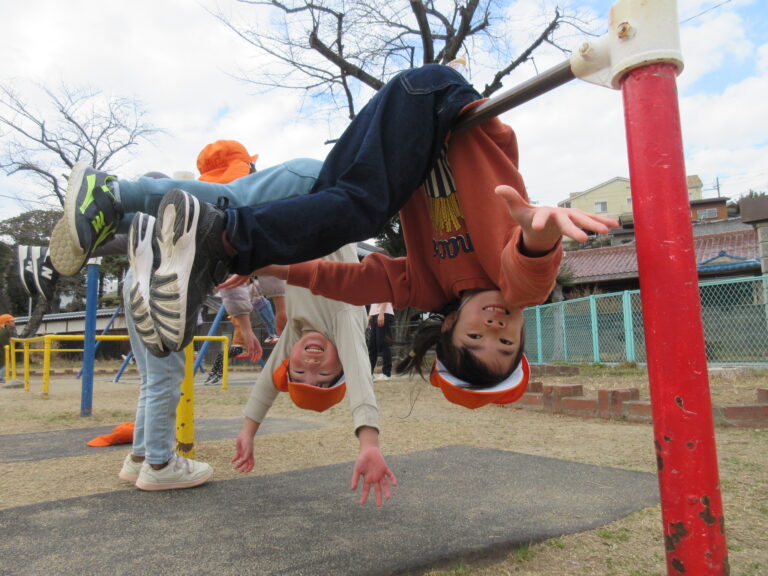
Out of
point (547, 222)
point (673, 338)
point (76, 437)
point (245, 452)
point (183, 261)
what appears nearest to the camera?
point (673, 338)

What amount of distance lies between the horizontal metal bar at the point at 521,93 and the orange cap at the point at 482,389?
2.43 feet

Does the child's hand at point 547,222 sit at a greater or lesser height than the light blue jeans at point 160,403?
greater

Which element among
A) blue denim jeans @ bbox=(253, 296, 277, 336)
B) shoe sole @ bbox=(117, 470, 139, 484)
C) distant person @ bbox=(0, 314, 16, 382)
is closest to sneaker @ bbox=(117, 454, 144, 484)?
shoe sole @ bbox=(117, 470, 139, 484)

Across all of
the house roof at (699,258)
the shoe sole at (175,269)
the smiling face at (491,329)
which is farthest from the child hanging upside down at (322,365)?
the house roof at (699,258)

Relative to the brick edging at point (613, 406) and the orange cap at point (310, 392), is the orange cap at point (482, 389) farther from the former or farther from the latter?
the brick edging at point (613, 406)

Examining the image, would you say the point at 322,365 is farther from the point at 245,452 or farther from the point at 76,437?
the point at 76,437

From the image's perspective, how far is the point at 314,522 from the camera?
70.4 inches

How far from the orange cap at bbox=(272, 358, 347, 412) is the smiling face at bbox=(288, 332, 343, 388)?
2 cm

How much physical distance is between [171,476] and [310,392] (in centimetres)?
71

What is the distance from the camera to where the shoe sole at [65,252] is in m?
1.55

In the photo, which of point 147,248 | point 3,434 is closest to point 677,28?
point 147,248

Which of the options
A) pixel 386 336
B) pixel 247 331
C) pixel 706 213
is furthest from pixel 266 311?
pixel 706 213

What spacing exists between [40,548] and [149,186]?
1.05 m

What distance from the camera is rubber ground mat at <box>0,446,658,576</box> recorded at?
1.46 m
